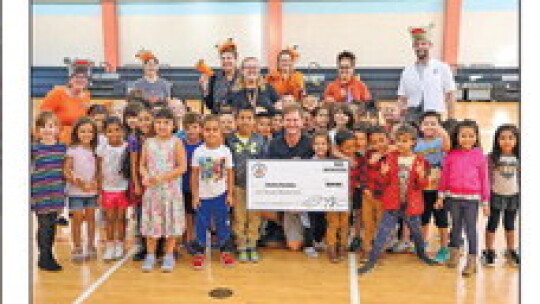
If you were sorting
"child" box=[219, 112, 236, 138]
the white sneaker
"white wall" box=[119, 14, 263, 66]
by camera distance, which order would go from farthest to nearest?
"white wall" box=[119, 14, 263, 66] → the white sneaker → "child" box=[219, 112, 236, 138]

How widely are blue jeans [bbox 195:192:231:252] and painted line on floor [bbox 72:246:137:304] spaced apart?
0.62 meters

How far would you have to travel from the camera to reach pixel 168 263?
3.75 meters

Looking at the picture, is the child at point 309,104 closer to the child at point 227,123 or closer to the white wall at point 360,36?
the child at point 227,123

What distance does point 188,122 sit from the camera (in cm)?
389

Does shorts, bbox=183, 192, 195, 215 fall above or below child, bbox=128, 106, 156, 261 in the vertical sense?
below

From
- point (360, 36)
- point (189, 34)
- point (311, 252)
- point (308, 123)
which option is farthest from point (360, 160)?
point (189, 34)

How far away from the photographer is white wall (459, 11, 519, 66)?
42.0 ft

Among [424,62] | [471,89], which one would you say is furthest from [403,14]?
[424,62]

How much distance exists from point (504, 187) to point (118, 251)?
2.93 meters

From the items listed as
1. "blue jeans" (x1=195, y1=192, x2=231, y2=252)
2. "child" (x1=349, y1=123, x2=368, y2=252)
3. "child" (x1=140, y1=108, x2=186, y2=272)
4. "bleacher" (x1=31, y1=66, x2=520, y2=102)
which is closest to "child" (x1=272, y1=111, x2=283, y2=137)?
"child" (x1=349, y1=123, x2=368, y2=252)

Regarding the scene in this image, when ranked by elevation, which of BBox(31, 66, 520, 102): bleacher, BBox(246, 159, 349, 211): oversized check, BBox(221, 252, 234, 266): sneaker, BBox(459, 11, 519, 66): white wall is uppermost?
BBox(459, 11, 519, 66): white wall

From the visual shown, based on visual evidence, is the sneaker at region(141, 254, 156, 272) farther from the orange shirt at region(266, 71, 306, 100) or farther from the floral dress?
the orange shirt at region(266, 71, 306, 100)
